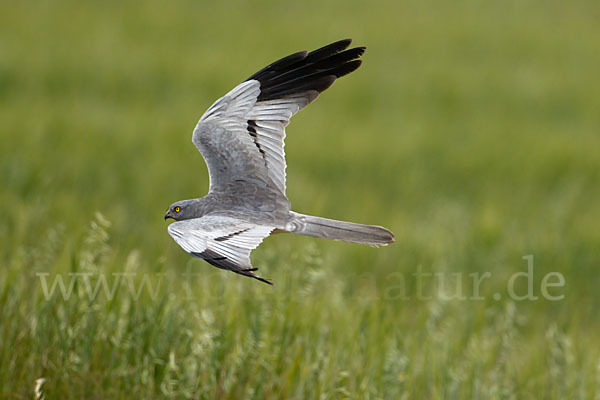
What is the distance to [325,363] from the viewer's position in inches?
129

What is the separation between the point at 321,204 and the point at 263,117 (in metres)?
3.95

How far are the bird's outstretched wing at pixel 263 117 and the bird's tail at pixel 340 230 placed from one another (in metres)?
0.23

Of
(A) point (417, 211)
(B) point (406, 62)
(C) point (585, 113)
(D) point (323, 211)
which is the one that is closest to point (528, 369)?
(D) point (323, 211)

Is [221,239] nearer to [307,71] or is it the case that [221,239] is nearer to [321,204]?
[307,71]

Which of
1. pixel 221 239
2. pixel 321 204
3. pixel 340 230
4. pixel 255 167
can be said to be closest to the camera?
pixel 221 239

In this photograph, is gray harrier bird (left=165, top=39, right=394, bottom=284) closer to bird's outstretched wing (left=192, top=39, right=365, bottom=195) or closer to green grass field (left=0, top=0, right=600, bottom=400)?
bird's outstretched wing (left=192, top=39, right=365, bottom=195)

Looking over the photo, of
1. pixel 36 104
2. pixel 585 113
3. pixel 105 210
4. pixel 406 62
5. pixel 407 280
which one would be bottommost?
pixel 407 280

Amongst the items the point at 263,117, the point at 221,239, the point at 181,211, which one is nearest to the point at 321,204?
the point at 263,117

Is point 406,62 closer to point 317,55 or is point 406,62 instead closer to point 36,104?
point 36,104

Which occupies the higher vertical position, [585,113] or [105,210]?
[585,113]

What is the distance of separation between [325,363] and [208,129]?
1.50 meters

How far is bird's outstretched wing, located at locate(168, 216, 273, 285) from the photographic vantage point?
154 cm

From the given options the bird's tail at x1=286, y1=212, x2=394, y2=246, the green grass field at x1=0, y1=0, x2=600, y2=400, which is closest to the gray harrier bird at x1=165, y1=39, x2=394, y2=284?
the bird's tail at x1=286, y1=212, x2=394, y2=246

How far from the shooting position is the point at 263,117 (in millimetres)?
2131
